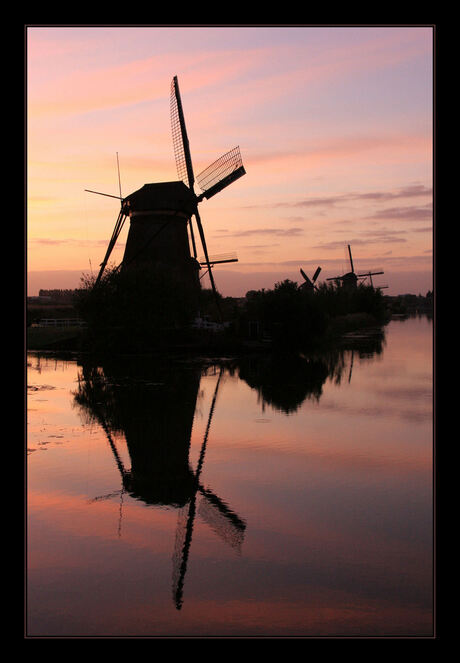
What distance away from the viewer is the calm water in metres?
6.52

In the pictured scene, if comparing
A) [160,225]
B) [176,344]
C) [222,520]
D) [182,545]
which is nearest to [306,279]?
[160,225]

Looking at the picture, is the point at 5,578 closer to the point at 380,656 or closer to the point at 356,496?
the point at 380,656

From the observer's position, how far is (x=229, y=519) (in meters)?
9.08

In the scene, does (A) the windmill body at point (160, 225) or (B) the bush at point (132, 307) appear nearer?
(B) the bush at point (132, 307)

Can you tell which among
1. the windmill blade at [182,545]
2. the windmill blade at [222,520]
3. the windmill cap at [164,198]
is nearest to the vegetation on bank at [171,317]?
the windmill cap at [164,198]

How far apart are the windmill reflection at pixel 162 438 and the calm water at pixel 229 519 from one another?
0.15 feet

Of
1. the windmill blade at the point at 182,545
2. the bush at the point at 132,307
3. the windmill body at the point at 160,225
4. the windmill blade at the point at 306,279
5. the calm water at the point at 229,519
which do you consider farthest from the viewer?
the windmill blade at the point at 306,279

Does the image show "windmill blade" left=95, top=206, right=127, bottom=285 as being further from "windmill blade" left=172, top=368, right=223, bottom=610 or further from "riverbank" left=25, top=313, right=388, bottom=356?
"windmill blade" left=172, top=368, right=223, bottom=610

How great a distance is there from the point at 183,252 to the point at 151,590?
3563cm

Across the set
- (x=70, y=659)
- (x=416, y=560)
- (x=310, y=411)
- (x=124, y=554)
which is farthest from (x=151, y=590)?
(x=310, y=411)

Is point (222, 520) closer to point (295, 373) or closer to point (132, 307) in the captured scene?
point (295, 373)

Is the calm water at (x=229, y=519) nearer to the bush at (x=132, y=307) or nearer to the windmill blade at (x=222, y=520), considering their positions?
the windmill blade at (x=222, y=520)

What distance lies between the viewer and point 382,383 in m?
25.2

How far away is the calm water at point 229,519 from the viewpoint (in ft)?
21.4
